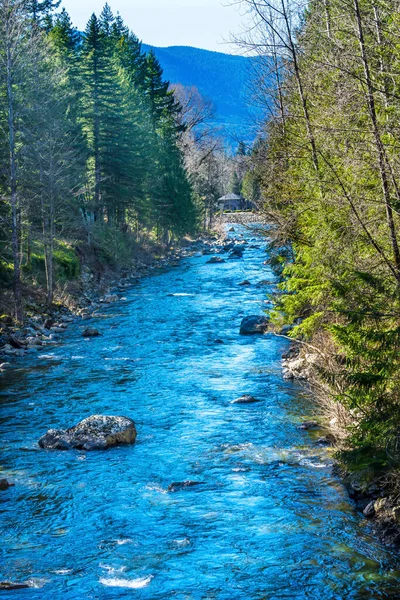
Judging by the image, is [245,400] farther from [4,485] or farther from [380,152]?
[380,152]

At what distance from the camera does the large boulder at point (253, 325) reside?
26062mm

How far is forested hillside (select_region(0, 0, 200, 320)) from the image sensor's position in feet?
91.3

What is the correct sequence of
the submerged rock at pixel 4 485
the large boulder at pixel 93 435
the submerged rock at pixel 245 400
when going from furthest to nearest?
the submerged rock at pixel 245 400 < the large boulder at pixel 93 435 < the submerged rock at pixel 4 485

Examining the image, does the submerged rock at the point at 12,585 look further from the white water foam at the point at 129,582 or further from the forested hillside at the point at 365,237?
the forested hillside at the point at 365,237

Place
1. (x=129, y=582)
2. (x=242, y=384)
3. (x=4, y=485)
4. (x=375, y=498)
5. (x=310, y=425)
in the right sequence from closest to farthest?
(x=129, y=582) → (x=375, y=498) → (x=4, y=485) → (x=310, y=425) → (x=242, y=384)

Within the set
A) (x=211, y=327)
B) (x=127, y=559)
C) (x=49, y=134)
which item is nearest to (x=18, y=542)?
(x=127, y=559)

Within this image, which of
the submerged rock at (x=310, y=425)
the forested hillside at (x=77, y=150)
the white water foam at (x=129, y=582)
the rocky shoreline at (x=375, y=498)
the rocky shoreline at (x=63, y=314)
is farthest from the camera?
the forested hillside at (x=77, y=150)

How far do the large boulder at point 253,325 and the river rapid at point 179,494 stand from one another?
3.16 m

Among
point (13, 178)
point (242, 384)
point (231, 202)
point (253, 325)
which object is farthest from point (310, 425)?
point (231, 202)

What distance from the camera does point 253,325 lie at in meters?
26.4

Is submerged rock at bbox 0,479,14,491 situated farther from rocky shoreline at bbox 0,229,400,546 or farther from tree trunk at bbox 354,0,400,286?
tree trunk at bbox 354,0,400,286

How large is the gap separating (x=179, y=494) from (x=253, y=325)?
577 inches

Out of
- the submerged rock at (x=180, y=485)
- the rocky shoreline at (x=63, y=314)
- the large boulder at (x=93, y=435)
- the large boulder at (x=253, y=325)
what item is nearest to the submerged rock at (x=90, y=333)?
the rocky shoreline at (x=63, y=314)

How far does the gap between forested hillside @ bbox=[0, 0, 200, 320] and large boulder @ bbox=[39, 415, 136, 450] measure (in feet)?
40.0
